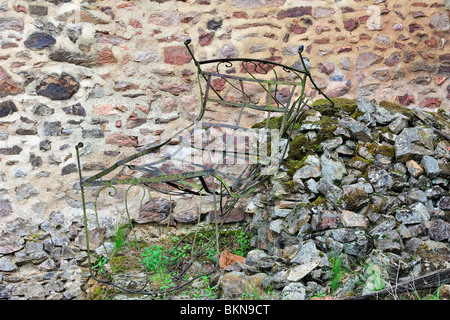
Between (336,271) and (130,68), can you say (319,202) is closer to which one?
(336,271)

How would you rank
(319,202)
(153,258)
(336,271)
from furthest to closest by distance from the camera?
(153,258) < (319,202) < (336,271)

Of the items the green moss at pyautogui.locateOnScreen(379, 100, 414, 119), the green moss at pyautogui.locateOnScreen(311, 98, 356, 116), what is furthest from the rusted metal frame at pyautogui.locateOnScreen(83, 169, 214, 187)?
the green moss at pyautogui.locateOnScreen(379, 100, 414, 119)

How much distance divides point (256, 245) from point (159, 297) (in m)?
0.75

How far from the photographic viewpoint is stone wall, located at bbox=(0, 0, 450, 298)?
3.08 metres

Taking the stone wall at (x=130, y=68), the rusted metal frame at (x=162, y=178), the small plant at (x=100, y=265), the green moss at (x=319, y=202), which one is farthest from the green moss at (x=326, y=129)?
the small plant at (x=100, y=265)

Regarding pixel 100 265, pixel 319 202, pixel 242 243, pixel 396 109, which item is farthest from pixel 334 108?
pixel 100 265

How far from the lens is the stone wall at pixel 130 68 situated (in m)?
3.08

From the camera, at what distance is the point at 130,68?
322cm

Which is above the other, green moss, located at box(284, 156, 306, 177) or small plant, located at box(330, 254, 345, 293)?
green moss, located at box(284, 156, 306, 177)

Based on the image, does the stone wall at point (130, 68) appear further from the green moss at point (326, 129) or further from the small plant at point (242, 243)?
the small plant at point (242, 243)

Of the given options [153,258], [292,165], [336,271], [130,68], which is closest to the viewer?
[336,271]

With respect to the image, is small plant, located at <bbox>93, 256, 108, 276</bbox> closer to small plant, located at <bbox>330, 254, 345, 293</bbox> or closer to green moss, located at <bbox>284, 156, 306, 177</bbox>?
green moss, located at <bbox>284, 156, 306, 177</bbox>

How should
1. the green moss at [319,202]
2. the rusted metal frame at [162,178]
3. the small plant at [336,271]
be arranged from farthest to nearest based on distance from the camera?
the green moss at [319,202] → the small plant at [336,271] → the rusted metal frame at [162,178]
